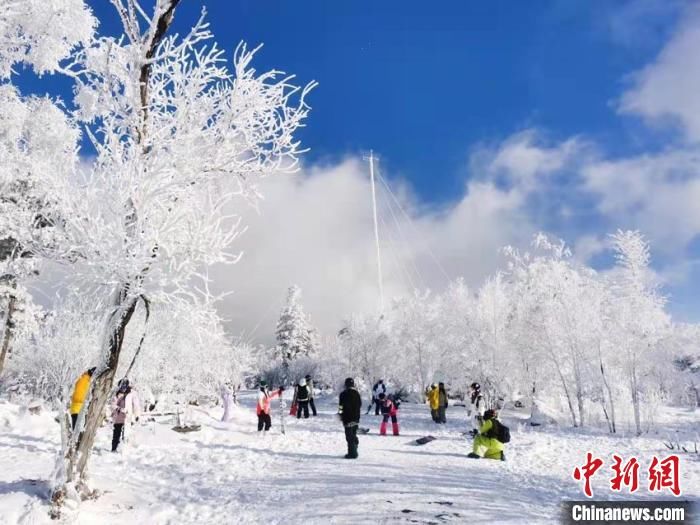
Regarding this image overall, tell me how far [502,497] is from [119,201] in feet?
22.9

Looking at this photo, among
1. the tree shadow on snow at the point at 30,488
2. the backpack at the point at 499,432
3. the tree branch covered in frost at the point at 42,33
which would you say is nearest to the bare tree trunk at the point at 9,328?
the tree branch covered in frost at the point at 42,33

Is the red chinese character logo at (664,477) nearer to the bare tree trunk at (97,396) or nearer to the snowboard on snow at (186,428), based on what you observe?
the bare tree trunk at (97,396)

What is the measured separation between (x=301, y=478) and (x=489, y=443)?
499 cm

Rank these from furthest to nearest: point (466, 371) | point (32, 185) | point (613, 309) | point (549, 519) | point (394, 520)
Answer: point (466, 371) < point (613, 309) < point (32, 185) < point (549, 519) < point (394, 520)

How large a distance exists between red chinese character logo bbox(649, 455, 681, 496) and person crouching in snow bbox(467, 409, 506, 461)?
308 cm

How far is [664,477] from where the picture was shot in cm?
872

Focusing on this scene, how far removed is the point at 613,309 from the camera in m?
21.5

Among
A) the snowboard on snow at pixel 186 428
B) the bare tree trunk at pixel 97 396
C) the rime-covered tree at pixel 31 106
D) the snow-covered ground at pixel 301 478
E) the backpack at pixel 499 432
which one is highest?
the rime-covered tree at pixel 31 106

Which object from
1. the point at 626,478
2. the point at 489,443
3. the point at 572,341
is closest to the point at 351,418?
the point at 489,443

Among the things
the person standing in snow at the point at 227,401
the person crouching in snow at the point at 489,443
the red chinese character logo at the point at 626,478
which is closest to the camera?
the red chinese character logo at the point at 626,478

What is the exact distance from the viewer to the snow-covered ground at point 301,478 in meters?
6.14

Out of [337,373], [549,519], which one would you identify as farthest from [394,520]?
[337,373]

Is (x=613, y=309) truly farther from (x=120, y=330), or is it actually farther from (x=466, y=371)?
(x=120, y=330)

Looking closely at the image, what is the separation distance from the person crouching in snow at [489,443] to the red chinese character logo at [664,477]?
10.1ft
